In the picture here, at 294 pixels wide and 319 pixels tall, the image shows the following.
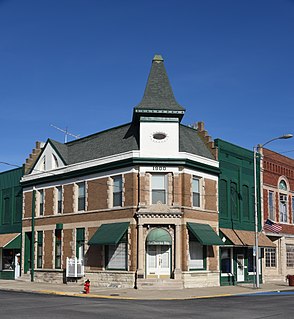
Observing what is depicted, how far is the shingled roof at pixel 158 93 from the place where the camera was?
1299 inches

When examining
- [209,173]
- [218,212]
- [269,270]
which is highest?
[209,173]

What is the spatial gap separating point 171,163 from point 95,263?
8.58m

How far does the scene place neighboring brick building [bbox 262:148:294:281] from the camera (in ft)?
138

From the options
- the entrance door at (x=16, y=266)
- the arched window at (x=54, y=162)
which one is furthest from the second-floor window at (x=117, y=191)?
the entrance door at (x=16, y=266)

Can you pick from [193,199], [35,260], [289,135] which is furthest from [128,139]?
[35,260]

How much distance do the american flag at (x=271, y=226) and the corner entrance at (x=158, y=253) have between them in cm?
1230

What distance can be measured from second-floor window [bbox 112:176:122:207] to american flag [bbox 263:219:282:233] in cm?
1375

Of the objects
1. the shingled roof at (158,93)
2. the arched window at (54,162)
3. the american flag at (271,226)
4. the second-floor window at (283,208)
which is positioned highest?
the shingled roof at (158,93)

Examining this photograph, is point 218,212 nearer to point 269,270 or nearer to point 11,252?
point 269,270

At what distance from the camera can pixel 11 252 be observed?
43594mm

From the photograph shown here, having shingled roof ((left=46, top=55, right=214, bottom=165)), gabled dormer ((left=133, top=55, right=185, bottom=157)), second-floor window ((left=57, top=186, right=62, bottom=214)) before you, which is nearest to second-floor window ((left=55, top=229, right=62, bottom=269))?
second-floor window ((left=57, top=186, right=62, bottom=214))

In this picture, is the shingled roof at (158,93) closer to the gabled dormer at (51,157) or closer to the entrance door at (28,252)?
the gabled dormer at (51,157)

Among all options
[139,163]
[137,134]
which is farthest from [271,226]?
[137,134]

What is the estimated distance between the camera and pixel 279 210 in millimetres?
44125
